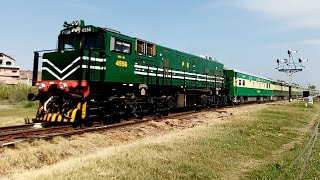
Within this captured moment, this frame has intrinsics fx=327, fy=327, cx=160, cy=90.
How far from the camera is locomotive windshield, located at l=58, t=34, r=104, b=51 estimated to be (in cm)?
1476

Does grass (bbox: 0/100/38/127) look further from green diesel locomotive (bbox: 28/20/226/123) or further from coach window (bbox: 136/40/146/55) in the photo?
coach window (bbox: 136/40/146/55)

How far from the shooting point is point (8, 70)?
75.9 m

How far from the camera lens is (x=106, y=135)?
12.6 m

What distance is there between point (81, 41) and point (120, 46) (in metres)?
1.85

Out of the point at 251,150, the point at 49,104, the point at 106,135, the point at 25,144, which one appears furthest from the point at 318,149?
the point at 49,104

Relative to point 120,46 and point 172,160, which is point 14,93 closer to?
point 120,46

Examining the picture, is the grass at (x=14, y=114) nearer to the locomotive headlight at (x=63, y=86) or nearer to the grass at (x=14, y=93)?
the locomotive headlight at (x=63, y=86)

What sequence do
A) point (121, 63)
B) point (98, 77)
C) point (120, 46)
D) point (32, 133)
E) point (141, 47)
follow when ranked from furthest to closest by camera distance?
point (141, 47) < point (121, 63) < point (120, 46) < point (98, 77) < point (32, 133)

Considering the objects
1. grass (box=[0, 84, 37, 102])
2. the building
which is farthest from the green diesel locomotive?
the building

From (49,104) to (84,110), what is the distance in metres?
1.62

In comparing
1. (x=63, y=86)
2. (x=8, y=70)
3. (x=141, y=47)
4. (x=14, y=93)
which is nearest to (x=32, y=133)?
(x=63, y=86)

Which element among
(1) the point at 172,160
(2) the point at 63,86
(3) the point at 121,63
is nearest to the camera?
(1) the point at 172,160

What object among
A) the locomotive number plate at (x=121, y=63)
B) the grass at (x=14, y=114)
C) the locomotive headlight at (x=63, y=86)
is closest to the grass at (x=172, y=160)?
the locomotive headlight at (x=63, y=86)

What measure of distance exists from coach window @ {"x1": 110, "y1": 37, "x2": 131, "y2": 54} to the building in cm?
5950
